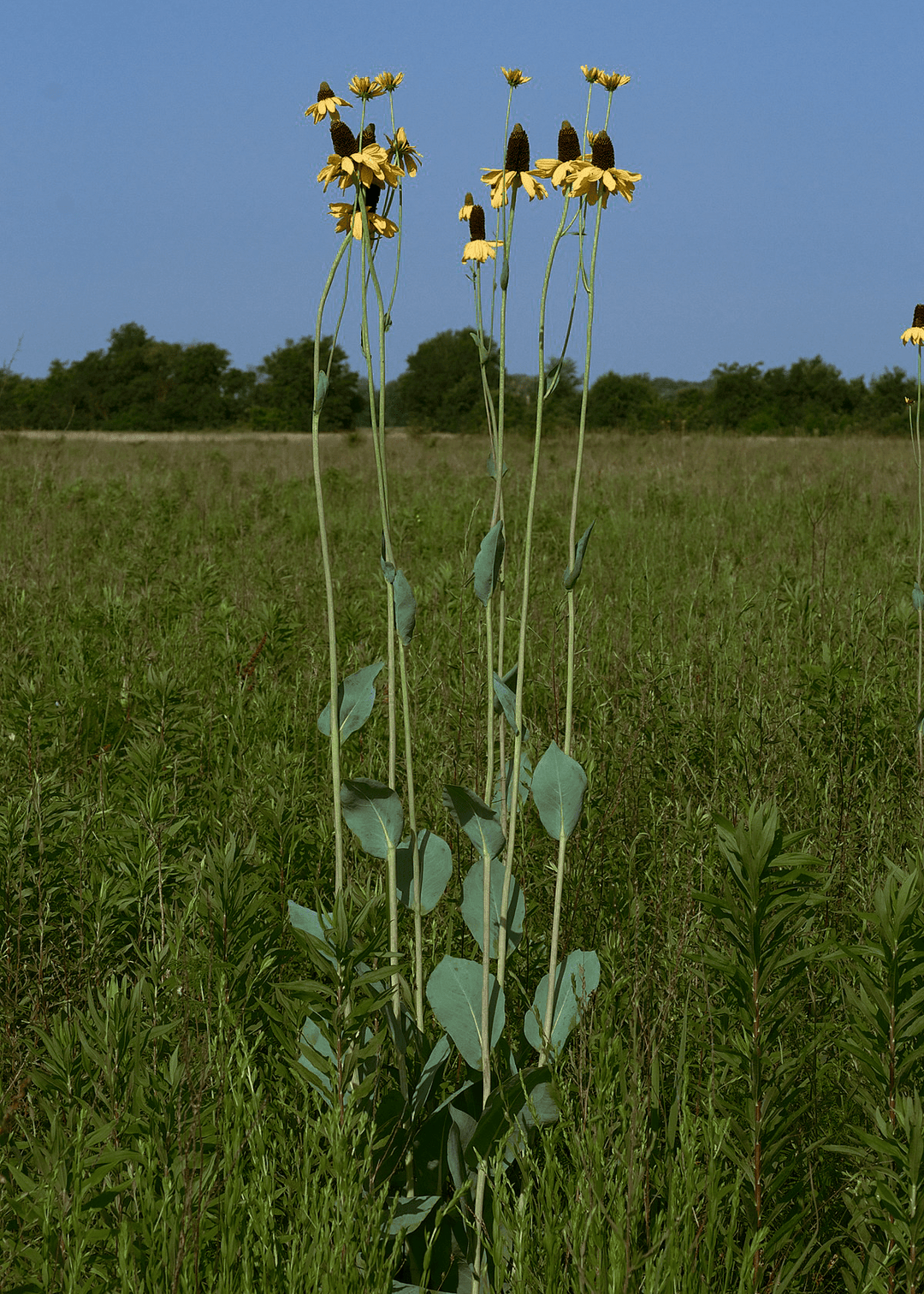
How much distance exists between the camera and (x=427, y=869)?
1478 mm

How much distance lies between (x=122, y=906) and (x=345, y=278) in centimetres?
122

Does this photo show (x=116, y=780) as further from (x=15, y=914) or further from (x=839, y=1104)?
(x=839, y=1104)

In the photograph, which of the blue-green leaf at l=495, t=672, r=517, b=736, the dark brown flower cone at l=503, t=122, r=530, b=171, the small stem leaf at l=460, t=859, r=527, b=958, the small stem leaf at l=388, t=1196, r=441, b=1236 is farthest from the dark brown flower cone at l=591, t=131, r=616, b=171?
the small stem leaf at l=388, t=1196, r=441, b=1236

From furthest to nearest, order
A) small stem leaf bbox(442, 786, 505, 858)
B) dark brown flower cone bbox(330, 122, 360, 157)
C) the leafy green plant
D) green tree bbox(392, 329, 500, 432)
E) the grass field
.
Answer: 1. green tree bbox(392, 329, 500, 432)
2. small stem leaf bbox(442, 786, 505, 858)
3. dark brown flower cone bbox(330, 122, 360, 157)
4. the leafy green plant
5. the grass field

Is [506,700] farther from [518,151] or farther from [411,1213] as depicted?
[518,151]

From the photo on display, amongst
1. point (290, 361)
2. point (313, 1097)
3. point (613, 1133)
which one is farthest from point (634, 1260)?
point (290, 361)

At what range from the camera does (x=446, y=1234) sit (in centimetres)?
138

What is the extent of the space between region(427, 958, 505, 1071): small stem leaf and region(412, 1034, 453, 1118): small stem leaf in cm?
2

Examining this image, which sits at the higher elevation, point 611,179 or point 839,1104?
point 611,179

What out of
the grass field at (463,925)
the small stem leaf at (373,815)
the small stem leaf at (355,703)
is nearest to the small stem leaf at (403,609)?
the small stem leaf at (355,703)

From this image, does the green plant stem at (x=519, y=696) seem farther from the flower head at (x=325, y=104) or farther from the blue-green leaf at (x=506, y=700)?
the flower head at (x=325, y=104)

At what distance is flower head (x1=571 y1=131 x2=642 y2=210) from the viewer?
136 cm

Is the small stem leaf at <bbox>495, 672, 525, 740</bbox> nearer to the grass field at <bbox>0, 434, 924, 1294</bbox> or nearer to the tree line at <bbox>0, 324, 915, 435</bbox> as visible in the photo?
the grass field at <bbox>0, 434, 924, 1294</bbox>

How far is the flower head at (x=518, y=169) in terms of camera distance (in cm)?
141
